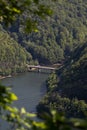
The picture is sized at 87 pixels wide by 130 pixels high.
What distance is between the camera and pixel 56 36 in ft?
366

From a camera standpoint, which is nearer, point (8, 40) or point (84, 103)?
point (84, 103)

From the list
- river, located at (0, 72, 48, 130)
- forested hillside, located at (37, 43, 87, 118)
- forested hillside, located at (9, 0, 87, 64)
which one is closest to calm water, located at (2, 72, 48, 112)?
river, located at (0, 72, 48, 130)

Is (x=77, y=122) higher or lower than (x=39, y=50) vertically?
higher

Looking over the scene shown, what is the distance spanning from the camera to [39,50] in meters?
105

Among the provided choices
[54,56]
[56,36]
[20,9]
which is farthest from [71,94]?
[56,36]

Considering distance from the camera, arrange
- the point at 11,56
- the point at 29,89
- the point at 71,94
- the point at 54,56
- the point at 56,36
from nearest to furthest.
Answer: the point at 71,94
the point at 29,89
the point at 11,56
the point at 54,56
the point at 56,36

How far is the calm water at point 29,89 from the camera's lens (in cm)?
5198

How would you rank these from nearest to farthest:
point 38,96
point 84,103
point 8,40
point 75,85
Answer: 1. point 84,103
2. point 75,85
3. point 38,96
4. point 8,40

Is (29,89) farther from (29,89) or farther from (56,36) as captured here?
(56,36)

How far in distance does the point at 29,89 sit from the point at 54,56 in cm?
4007

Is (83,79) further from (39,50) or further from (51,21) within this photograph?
(51,21)

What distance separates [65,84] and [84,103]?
661cm

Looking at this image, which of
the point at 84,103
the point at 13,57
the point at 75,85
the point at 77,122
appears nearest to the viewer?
the point at 77,122

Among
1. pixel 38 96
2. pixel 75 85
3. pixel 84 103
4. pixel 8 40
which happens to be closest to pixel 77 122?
pixel 84 103
